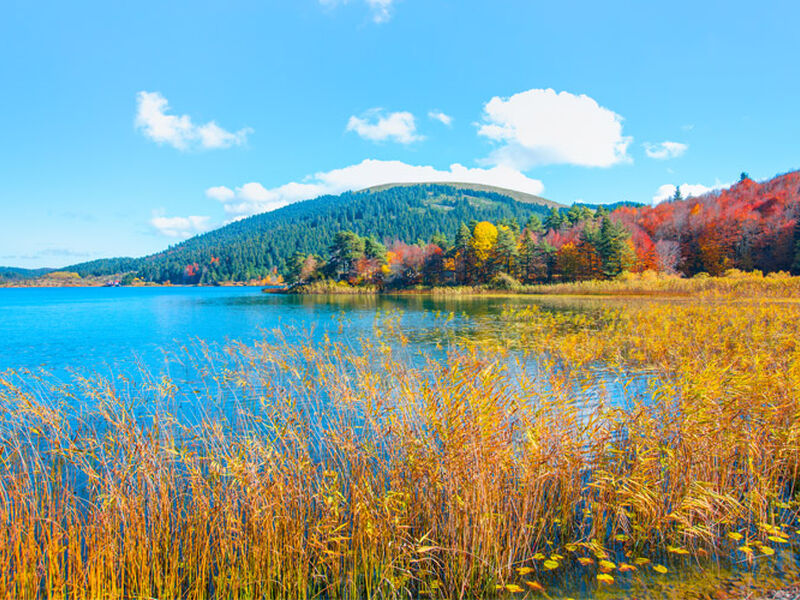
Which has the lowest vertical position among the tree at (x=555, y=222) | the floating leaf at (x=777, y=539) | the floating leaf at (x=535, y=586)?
the floating leaf at (x=535, y=586)

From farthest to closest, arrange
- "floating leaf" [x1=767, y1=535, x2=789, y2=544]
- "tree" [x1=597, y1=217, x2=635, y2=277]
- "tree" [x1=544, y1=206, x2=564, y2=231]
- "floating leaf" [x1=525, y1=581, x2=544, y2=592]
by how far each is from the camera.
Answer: "tree" [x1=544, y1=206, x2=564, y2=231] < "tree" [x1=597, y1=217, x2=635, y2=277] < "floating leaf" [x1=767, y1=535, x2=789, y2=544] < "floating leaf" [x1=525, y1=581, x2=544, y2=592]

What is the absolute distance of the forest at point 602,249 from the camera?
57.5m

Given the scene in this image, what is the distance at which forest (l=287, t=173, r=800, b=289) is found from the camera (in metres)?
57.5

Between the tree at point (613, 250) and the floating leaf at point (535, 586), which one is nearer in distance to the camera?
the floating leaf at point (535, 586)

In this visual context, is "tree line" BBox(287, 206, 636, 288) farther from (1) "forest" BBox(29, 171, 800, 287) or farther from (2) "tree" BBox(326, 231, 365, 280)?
(1) "forest" BBox(29, 171, 800, 287)

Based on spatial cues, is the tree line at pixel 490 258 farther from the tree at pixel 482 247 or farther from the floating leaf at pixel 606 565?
the floating leaf at pixel 606 565

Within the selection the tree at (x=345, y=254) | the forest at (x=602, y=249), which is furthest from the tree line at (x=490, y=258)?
the forest at (x=602, y=249)

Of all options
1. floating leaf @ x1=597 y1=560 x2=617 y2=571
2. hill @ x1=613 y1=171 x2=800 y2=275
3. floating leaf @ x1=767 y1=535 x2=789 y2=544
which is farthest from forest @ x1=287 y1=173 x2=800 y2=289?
floating leaf @ x1=597 y1=560 x2=617 y2=571

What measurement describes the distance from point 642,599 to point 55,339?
91.5 ft

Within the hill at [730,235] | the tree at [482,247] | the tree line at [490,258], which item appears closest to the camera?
the hill at [730,235]

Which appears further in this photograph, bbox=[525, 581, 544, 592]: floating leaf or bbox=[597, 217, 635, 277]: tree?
bbox=[597, 217, 635, 277]: tree

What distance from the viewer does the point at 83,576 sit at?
3783mm

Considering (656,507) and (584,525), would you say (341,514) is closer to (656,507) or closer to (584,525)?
(584,525)

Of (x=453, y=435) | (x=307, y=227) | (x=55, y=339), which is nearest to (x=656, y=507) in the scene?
(x=453, y=435)
